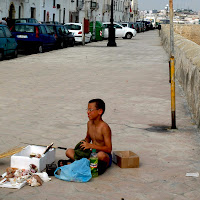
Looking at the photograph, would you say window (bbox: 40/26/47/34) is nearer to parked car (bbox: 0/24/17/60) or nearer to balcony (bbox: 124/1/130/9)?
parked car (bbox: 0/24/17/60)

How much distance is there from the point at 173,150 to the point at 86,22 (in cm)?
2540

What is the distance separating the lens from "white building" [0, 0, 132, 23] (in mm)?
39094

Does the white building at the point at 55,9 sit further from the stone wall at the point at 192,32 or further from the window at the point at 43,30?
the window at the point at 43,30

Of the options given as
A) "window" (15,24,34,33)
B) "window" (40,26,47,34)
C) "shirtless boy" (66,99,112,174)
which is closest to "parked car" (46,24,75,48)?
"window" (40,26,47,34)

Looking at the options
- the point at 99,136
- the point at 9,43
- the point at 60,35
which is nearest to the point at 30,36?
the point at 9,43

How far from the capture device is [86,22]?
30.9 metres

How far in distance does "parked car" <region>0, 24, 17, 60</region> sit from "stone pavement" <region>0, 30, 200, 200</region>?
9.90 ft

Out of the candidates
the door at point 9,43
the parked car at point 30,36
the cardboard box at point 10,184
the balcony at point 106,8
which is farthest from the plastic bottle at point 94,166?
the balcony at point 106,8

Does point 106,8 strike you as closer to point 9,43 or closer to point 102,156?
point 9,43

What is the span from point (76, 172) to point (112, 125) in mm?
2825

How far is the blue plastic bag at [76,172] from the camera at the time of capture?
4.89 meters

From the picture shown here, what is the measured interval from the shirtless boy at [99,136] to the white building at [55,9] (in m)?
32.6

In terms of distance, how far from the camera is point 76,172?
492 cm

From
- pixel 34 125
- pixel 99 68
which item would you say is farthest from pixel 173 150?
pixel 99 68
